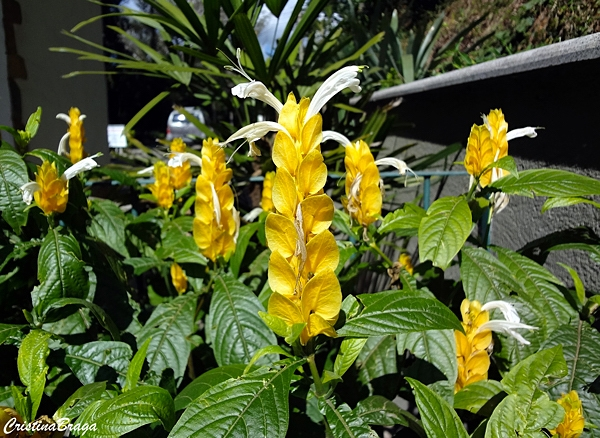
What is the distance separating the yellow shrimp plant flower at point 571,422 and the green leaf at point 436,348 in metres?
0.19

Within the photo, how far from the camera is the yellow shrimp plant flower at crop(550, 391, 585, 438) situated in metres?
0.65

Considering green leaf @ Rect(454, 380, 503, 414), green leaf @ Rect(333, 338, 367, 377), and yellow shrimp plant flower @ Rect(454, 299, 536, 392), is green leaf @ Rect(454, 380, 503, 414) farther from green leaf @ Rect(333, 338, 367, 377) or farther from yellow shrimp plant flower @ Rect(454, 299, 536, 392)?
green leaf @ Rect(333, 338, 367, 377)

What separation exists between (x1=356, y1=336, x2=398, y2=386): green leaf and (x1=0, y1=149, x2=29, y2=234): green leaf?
81 centimetres

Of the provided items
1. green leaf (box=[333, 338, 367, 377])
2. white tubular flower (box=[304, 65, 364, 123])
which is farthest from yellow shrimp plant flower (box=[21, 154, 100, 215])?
green leaf (box=[333, 338, 367, 377])

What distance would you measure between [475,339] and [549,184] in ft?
1.16

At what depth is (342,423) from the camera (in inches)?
23.0

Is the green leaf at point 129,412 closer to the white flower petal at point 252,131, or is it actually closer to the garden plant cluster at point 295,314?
Answer: the garden plant cluster at point 295,314

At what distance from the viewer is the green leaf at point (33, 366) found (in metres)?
0.69

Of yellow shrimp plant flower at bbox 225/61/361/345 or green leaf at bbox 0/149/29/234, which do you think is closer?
yellow shrimp plant flower at bbox 225/61/361/345

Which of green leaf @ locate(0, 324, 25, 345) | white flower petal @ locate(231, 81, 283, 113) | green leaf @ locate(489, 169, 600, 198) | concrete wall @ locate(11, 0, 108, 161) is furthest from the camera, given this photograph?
concrete wall @ locate(11, 0, 108, 161)

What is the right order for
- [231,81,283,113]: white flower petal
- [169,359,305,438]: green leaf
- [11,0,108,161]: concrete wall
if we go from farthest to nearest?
1. [11,0,108,161]: concrete wall
2. [231,81,283,113]: white flower petal
3. [169,359,305,438]: green leaf

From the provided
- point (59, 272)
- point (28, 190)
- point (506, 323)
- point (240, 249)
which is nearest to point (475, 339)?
point (506, 323)

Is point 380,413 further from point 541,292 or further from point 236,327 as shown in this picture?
point 541,292

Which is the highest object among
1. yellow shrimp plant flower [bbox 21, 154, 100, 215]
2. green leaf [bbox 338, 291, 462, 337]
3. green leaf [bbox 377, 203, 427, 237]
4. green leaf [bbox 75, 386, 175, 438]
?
yellow shrimp plant flower [bbox 21, 154, 100, 215]
